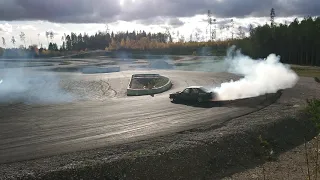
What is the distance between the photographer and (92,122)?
61.9 ft

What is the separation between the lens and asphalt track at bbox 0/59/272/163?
1452 centimetres

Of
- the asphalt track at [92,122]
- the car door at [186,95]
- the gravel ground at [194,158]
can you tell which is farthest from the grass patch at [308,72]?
the gravel ground at [194,158]

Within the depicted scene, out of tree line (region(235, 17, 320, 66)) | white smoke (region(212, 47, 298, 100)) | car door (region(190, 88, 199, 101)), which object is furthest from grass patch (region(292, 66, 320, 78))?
car door (region(190, 88, 199, 101))

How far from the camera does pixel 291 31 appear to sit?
73000mm

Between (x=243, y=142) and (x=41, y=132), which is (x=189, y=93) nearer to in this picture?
(x=243, y=142)

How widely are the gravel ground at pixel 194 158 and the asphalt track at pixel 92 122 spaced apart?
1.14 metres

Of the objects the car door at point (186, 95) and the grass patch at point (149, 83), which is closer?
→ the car door at point (186, 95)

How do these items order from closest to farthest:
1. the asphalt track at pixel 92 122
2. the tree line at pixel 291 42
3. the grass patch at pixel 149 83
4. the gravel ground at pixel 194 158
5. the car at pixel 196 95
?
the gravel ground at pixel 194 158, the asphalt track at pixel 92 122, the car at pixel 196 95, the grass patch at pixel 149 83, the tree line at pixel 291 42

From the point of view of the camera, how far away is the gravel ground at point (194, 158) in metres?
12.0

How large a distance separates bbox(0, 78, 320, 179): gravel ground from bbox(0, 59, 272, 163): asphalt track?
114 centimetres

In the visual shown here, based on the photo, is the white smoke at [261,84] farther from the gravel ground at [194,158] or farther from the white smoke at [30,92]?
the white smoke at [30,92]

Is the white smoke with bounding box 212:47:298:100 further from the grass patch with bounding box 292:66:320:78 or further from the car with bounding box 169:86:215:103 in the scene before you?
the grass patch with bounding box 292:66:320:78

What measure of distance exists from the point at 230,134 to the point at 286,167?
10.2 feet

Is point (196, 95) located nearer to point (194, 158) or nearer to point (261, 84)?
point (261, 84)
